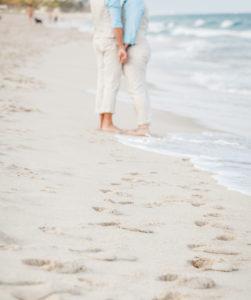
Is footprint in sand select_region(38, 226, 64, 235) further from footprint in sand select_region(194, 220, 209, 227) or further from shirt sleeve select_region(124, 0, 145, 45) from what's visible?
shirt sleeve select_region(124, 0, 145, 45)

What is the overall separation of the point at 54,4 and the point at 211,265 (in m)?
108

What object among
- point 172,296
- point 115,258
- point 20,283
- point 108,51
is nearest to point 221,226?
point 115,258

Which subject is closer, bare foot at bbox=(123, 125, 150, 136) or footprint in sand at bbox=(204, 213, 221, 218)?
footprint in sand at bbox=(204, 213, 221, 218)

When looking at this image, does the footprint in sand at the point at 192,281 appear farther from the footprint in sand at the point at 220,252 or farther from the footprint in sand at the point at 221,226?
the footprint in sand at the point at 221,226

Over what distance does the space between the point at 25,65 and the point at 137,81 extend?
677cm

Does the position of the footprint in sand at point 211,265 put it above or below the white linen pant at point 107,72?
below

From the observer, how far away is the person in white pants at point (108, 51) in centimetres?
604

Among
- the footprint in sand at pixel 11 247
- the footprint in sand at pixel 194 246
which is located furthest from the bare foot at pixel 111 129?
Answer: the footprint in sand at pixel 11 247

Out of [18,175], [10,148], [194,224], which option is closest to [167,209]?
[194,224]

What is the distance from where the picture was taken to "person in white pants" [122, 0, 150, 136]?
610 centimetres

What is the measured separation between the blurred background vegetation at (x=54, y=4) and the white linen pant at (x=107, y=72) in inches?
3236

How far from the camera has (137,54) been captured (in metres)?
6.19

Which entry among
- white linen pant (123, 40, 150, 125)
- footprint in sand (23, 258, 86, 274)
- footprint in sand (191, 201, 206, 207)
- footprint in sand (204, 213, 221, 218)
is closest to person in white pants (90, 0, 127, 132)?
white linen pant (123, 40, 150, 125)

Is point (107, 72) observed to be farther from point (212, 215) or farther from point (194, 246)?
point (194, 246)
